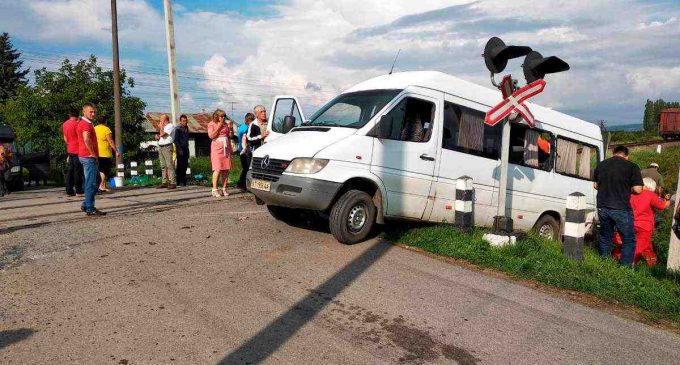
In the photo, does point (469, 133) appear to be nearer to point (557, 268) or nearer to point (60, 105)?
point (557, 268)

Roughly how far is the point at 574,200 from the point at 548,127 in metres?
2.63

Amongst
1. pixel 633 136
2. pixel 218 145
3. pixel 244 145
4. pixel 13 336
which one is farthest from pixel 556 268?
pixel 633 136

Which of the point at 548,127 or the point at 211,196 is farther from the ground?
the point at 548,127

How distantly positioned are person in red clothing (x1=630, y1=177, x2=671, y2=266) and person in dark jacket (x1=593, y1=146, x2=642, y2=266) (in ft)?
3.07

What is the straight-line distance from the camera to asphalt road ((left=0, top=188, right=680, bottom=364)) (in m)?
3.54

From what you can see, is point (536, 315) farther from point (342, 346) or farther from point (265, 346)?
point (265, 346)

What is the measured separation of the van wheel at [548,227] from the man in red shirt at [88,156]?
289 inches

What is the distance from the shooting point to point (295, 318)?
13.4 feet

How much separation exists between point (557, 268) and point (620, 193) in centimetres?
229

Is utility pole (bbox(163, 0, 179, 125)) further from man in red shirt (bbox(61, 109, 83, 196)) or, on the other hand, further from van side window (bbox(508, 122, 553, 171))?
van side window (bbox(508, 122, 553, 171))

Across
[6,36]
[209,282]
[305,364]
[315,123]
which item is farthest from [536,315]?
[6,36]

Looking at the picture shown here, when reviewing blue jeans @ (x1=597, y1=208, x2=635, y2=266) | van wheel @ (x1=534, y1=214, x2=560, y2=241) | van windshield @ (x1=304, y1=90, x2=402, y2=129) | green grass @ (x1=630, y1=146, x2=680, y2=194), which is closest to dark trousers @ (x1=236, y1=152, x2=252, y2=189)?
van windshield @ (x1=304, y1=90, x2=402, y2=129)

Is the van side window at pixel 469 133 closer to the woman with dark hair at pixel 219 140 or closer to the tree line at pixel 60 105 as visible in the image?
the woman with dark hair at pixel 219 140

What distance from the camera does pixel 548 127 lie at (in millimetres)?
8484
